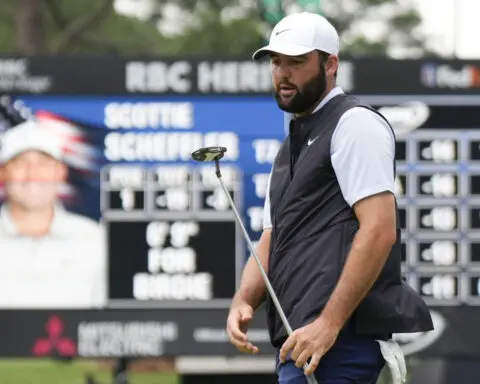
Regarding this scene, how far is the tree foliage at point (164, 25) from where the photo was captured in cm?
2566

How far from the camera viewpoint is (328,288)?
179 inches

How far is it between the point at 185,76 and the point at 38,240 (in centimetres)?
138

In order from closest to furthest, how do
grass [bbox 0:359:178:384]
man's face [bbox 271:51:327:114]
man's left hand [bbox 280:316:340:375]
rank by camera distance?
man's left hand [bbox 280:316:340:375] → man's face [bbox 271:51:327:114] → grass [bbox 0:359:178:384]

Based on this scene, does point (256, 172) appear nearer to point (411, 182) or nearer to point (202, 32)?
point (411, 182)

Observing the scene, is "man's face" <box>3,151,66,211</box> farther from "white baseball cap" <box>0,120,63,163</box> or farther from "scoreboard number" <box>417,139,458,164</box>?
"scoreboard number" <box>417,139,458,164</box>

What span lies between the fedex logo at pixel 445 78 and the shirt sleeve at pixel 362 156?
546 cm

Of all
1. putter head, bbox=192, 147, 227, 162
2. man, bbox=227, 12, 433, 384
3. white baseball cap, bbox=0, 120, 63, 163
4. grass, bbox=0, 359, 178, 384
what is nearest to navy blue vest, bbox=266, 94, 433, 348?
man, bbox=227, 12, 433, 384

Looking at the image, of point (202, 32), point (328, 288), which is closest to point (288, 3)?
point (328, 288)

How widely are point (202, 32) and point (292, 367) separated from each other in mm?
23047

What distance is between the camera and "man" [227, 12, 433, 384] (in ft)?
14.5

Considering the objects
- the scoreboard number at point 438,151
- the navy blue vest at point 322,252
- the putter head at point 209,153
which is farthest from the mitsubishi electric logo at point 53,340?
the navy blue vest at point 322,252

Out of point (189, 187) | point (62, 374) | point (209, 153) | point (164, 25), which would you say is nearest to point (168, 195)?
point (189, 187)

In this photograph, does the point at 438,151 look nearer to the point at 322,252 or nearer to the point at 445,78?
the point at 445,78

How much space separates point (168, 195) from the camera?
9.76 meters
